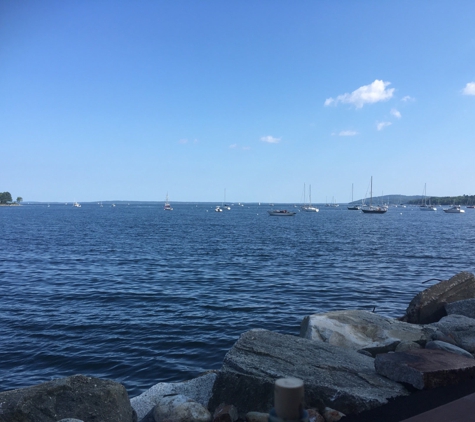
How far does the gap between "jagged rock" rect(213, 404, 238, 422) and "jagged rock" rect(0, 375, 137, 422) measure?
1347 mm

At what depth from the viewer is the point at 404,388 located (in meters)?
5.91

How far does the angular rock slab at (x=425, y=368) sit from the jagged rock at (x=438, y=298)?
5.02 metres

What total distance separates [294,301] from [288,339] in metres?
9.87

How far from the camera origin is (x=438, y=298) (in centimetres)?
1152

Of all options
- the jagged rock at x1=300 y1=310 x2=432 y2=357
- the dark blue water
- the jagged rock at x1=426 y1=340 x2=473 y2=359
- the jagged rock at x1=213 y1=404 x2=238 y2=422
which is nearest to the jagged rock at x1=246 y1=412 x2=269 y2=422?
the jagged rock at x1=213 y1=404 x2=238 y2=422

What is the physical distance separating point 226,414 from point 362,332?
4.29m

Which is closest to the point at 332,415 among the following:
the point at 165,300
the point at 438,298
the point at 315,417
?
the point at 315,417

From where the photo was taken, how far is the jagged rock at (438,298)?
1139cm

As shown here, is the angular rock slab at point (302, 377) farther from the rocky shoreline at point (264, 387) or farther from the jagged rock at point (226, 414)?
the jagged rock at point (226, 414)

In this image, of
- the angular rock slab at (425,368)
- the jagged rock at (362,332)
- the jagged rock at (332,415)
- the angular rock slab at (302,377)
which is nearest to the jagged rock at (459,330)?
the jagged rock at (362,332)

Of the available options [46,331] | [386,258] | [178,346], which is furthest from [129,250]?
[178,346]

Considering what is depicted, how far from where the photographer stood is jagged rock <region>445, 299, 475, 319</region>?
10.4 meters

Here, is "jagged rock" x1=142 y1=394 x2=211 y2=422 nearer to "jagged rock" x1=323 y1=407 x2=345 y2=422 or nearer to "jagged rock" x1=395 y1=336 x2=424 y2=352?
"jagged rock" x1=323 y1=407 x2=345 y2=422

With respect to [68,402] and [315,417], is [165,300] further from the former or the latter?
[315,417]
